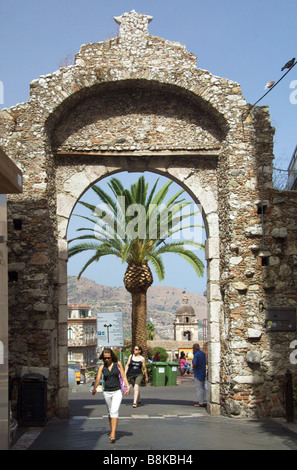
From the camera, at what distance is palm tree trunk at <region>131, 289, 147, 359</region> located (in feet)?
69.8

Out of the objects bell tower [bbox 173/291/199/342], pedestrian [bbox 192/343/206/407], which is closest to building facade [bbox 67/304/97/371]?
bell tower [bbox 173/291/199/342]

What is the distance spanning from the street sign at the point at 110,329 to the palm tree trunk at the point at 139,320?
3601mm

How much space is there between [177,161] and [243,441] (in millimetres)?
5405

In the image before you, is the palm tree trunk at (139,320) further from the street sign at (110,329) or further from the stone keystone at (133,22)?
the stone keystone at (133,22)

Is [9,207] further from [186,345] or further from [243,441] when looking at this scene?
[186,345]

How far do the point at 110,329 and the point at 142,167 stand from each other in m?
6.71

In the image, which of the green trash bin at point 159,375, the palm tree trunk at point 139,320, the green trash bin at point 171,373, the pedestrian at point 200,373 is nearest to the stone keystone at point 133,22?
the pedestrian at point 200,373

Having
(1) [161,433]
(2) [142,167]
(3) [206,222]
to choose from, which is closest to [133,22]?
(2) [142,167]

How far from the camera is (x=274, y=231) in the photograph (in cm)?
1156

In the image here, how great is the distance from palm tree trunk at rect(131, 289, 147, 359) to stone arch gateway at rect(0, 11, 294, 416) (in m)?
9.51

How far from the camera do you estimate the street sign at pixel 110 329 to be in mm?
17422

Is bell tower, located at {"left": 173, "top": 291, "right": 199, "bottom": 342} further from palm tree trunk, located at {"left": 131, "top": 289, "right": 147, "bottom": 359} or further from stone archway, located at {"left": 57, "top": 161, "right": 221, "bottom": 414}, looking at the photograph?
stone archway, located at {"left": 57, "top": 161, "right": 221, "bottom": 414}

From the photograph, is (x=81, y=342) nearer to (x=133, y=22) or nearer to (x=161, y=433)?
(x=133, y=22)
